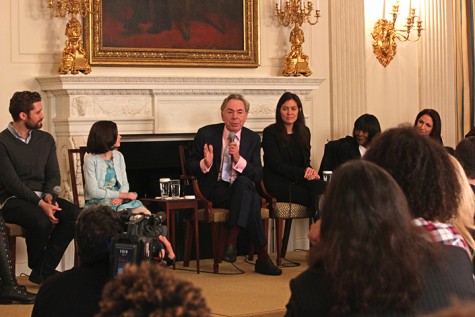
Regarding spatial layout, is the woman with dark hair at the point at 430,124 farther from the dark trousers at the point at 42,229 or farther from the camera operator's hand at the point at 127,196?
the dark trousers at the point at 42,229

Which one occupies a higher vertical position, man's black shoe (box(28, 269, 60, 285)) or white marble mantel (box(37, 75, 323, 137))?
white marble mantel (box(37, 75, 323, 137))

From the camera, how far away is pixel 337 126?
8055mm

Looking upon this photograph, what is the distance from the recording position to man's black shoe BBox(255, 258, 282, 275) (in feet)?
20.8

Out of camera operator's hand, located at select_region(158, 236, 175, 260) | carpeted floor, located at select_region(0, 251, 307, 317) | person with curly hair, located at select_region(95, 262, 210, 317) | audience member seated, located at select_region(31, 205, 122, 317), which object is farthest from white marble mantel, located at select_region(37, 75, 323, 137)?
person with curly hair, located at select_region(95, 262, 210, 317)

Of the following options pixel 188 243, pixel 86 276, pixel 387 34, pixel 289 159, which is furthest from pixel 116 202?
pixel 387 34

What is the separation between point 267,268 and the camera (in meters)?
6.36

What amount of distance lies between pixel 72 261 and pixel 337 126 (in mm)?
2749

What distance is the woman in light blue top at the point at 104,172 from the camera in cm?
597

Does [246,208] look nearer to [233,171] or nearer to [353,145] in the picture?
[233,171]

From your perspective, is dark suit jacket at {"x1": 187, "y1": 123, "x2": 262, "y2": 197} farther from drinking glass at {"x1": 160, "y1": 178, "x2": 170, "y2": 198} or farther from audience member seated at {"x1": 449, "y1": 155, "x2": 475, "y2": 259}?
audience member seated at {"x1": 449, "y1": 155, "x2": 475, "y2": 259}

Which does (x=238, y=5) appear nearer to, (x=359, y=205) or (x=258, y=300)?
(x=258, y=300)

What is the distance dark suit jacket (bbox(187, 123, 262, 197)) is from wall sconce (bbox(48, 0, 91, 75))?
101 centimetres

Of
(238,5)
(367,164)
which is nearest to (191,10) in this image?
(238,5)

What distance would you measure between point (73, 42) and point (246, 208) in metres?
1.81
